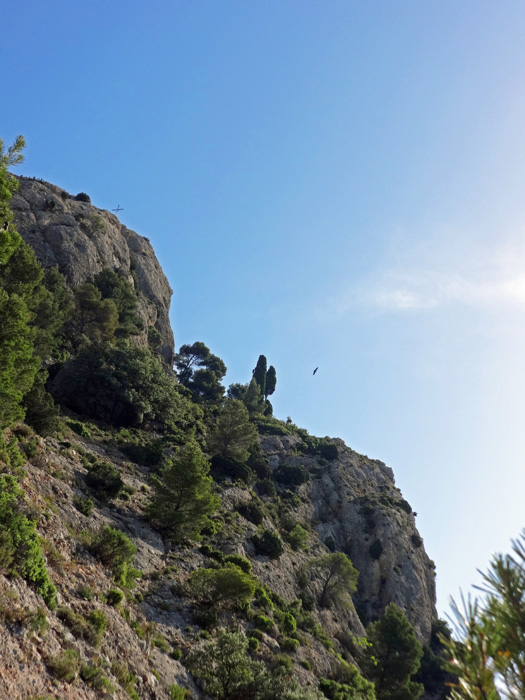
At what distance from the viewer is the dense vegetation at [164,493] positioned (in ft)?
60.6

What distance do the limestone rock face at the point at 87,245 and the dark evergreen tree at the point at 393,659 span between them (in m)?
51.8

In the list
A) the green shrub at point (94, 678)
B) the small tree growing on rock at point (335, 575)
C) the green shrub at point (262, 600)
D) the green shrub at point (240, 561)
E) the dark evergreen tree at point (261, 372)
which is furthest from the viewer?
the dark evergreen tree at point (261, 372)

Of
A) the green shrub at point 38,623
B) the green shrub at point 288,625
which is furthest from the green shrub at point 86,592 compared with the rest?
the green shrub at point 288,625

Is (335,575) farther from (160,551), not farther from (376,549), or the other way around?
(160,551)

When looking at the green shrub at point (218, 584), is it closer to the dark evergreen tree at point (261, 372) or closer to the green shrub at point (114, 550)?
the green shrub at point (114, 550)

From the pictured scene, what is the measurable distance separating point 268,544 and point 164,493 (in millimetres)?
14073

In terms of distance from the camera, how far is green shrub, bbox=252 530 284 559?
3962cm

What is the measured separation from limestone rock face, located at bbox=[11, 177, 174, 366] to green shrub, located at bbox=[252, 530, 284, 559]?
40615 mm

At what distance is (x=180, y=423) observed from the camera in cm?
5591

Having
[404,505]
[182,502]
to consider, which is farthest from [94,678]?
[404,505]

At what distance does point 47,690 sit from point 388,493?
7336cm

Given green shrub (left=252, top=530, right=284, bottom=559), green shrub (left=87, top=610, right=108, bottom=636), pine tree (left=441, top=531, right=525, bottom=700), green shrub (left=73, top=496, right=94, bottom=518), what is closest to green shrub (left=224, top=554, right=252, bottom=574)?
green shrub (left=252, top=530, right=284, bottom=559)

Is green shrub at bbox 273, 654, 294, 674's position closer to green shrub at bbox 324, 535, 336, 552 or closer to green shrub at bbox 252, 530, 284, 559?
green shrub at bbox 252, 530, 284, 559

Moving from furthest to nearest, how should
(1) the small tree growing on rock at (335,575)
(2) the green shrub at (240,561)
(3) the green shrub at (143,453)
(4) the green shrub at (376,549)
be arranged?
(4) the green shrub at (376,549), (1) the small tree growing on rock at (335,575), (3) the green shrub at (143,453), (2) the green shrub at (240,561)
